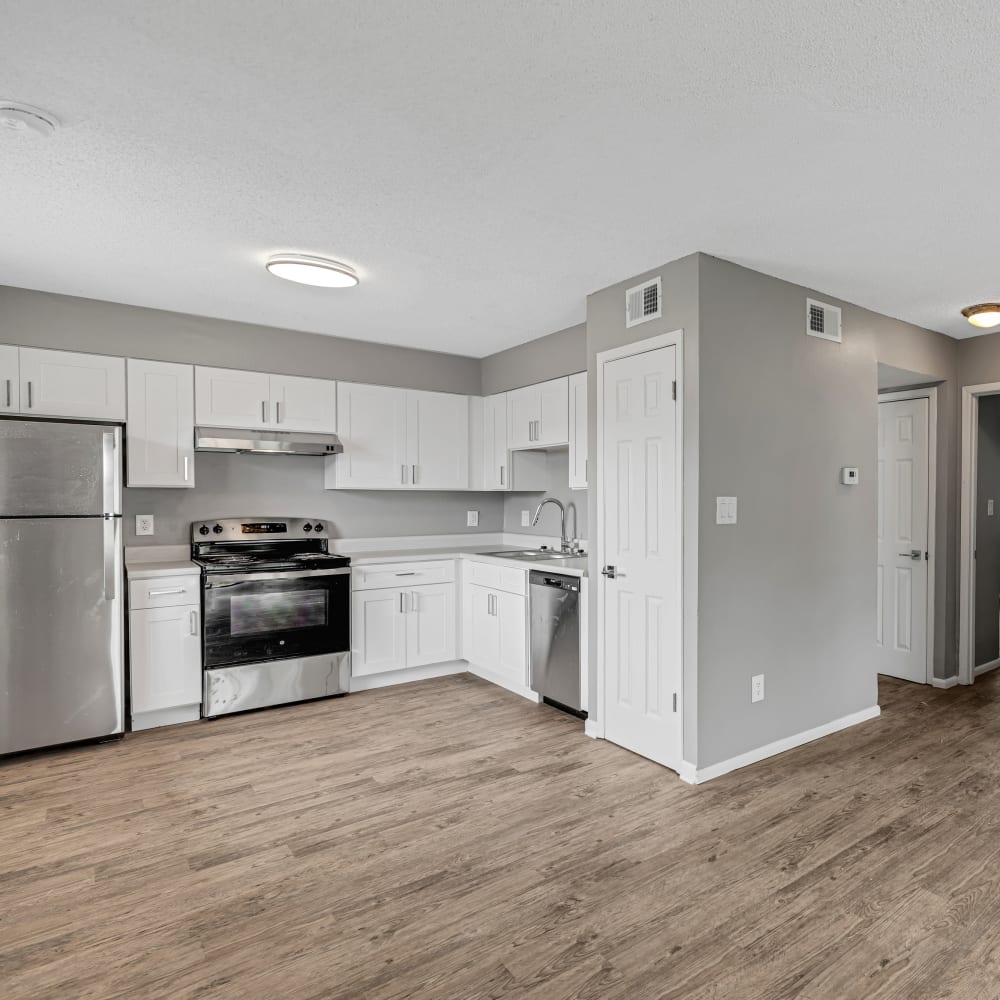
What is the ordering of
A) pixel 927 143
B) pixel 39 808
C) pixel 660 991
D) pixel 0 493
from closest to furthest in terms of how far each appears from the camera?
pixel 660 991 → pixel 927 143 → pixel 39 808 → pixel 0 493

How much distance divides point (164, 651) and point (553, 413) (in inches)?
114

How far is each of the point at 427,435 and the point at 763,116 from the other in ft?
11.4

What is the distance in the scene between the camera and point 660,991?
70.2 inches

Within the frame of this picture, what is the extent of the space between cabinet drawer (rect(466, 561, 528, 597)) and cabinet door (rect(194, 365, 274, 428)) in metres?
1.78

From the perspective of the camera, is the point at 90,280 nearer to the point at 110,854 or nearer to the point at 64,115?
the point at 64,115

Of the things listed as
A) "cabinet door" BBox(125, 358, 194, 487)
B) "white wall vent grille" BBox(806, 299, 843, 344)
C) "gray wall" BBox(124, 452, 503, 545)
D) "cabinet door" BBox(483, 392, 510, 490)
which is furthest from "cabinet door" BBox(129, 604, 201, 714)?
"white wall vent grille" BBox(806, 299, 843, 344)

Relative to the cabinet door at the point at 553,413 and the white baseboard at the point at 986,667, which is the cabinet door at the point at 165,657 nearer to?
the cabinet door at the point at 553,413

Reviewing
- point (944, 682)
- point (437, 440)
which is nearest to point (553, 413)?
point (437, 440)

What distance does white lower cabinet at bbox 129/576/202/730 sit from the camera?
3701mm

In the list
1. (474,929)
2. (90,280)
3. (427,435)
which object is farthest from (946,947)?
(90,280)

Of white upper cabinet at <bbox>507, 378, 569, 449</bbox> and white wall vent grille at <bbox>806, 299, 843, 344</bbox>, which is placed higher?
white wall vent grille at <bbox>806, 299, 843, 344</bbox>

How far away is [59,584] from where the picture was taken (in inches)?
133

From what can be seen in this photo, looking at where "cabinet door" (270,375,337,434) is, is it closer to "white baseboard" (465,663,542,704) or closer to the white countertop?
the white countertop

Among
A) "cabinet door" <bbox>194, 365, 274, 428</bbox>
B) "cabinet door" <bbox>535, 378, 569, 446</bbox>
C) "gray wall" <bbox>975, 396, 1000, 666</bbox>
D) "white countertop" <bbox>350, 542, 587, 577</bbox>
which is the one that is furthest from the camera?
"gray wall" <bbox>975, 396, 1000, 666</bbox>
